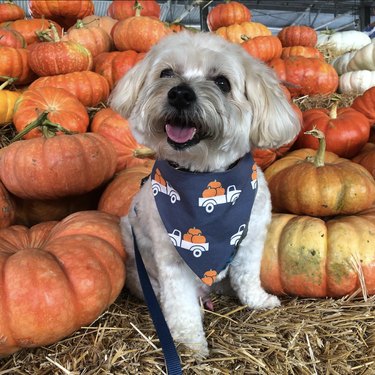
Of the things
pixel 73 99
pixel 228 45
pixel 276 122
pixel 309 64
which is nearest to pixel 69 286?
pixel 276 122

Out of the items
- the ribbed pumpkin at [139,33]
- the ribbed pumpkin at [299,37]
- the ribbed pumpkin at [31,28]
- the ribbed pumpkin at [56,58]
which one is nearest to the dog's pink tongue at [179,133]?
the ribbed pumpkin at [56,58]

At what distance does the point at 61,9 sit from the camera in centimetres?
409

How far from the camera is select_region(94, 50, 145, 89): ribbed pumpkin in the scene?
11.4ft

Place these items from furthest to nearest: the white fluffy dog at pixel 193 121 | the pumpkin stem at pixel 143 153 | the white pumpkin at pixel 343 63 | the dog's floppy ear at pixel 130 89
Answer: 1. the white pumpkin at pixel 343 63
2. the pumpkin stem at pixel 143 153
3. the dog's floppy ear at pixel 130 89
4. the white fluffy dog at pixel 193 121

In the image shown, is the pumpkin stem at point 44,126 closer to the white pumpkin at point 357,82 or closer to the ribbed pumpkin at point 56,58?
the ribbed pumpkin at point 56,58

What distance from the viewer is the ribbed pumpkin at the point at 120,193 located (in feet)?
7.50

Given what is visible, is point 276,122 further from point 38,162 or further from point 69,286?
point 38,162

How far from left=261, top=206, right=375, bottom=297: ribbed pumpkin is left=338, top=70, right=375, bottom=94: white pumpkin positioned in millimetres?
3005

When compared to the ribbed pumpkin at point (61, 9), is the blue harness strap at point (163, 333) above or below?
below

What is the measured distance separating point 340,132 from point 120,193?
1.58 m

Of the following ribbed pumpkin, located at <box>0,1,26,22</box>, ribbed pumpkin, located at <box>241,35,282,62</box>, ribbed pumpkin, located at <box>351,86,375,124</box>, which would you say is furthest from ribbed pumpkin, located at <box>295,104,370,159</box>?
ribbed pumpkin, located at <box>0,1,26,22</box>

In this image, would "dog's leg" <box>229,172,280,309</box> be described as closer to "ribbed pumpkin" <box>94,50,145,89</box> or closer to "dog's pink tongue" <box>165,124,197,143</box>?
"dog's pink tongue" <box>165,124,197,143</box>

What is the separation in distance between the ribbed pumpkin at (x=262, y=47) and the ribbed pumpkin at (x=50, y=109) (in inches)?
82.2

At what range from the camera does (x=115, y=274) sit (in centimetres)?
165
